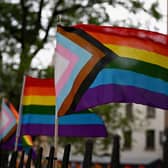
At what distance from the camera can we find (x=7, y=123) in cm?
1230

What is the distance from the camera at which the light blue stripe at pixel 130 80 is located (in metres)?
6.15

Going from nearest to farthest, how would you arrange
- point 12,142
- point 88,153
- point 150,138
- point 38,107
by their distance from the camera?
Result: point 88,153, point 38,107, point 12,142, point 150,138

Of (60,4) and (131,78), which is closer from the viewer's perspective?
(131,78)

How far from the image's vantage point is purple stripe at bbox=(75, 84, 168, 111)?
6105mm

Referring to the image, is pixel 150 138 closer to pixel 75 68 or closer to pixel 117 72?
pixel 75 68

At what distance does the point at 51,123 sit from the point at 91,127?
108 centimetres

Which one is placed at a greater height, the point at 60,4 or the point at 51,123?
the point at 60,4

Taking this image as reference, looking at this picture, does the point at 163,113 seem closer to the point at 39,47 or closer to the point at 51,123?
the point at 39,47

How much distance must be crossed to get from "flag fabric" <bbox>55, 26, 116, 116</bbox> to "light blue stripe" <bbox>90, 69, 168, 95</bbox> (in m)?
0.09

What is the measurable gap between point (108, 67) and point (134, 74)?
294mm

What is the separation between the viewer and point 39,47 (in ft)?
63.7

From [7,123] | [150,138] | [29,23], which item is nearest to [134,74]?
[7,123]

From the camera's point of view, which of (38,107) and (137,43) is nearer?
(137,43)

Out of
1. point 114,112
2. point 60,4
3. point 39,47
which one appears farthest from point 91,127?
point 114,112
